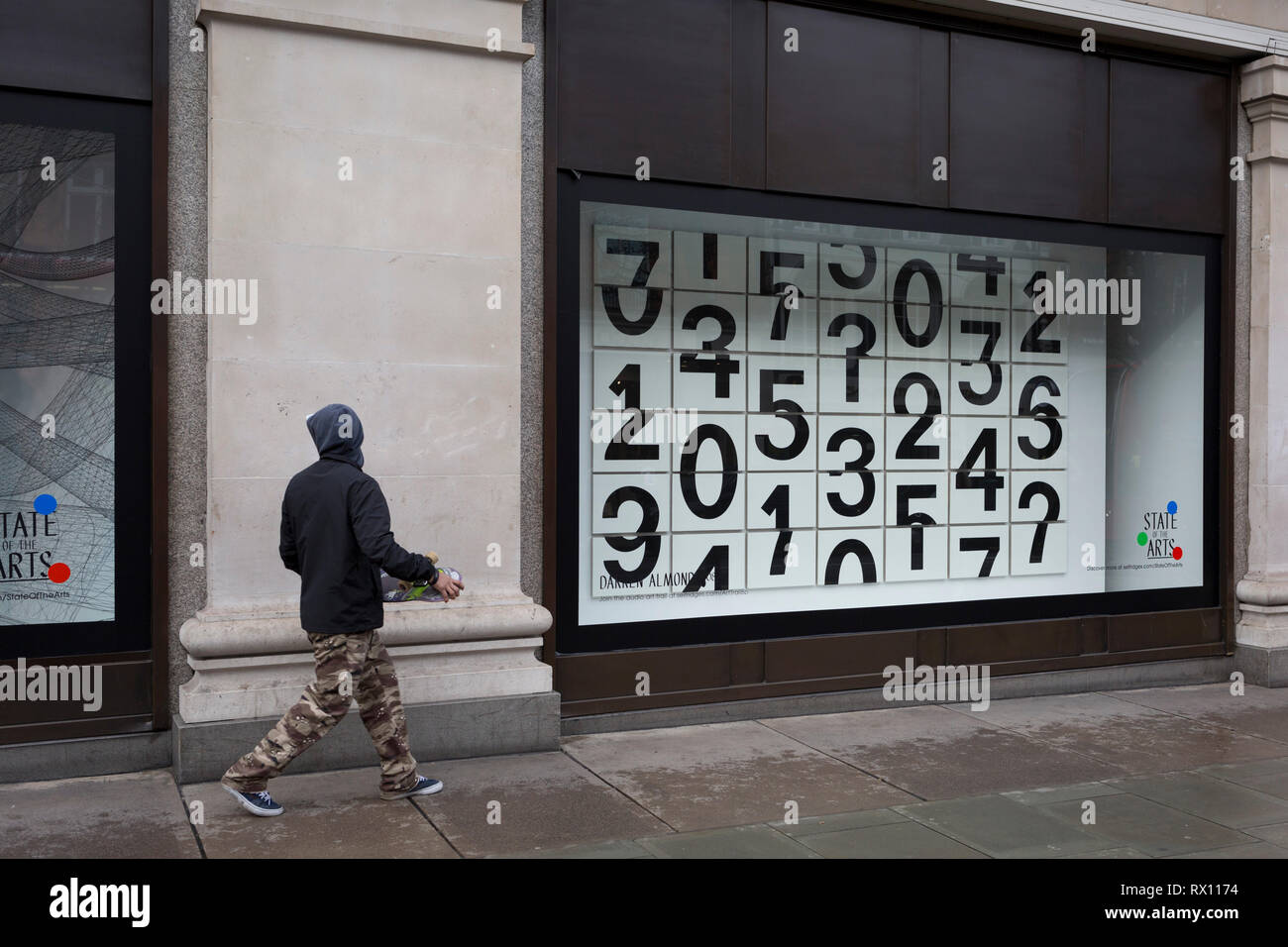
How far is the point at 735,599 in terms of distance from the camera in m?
8.41

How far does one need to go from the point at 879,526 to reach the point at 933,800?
116 inches

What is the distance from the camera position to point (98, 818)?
5746 millimetres

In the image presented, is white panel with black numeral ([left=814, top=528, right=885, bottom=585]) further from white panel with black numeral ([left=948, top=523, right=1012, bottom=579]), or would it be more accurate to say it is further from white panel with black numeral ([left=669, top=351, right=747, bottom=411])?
white panel with black numeral ([left=669, top=351, right=747, bottom=411])

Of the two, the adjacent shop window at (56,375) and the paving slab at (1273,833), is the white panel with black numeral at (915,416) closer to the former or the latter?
the paving slab at (1273,833)

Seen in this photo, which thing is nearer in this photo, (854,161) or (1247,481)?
(854,161)

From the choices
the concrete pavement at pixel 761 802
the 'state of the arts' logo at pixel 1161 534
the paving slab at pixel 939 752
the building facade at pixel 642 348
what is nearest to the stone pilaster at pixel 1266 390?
the building facade at pixel 642 348

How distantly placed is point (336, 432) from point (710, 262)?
3.42 meters

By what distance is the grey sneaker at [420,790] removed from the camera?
20.0 ft

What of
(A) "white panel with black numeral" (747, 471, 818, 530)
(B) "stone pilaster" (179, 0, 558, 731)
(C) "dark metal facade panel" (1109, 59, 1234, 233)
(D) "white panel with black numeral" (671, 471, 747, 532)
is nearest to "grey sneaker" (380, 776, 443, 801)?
(B) "stone pilaster" (179, 0, 558, 731)

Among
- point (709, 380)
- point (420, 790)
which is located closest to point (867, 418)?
point (709, 380)

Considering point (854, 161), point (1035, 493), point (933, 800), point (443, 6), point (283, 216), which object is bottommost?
point (933, 800)

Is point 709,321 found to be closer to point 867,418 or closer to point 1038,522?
point 867,418
